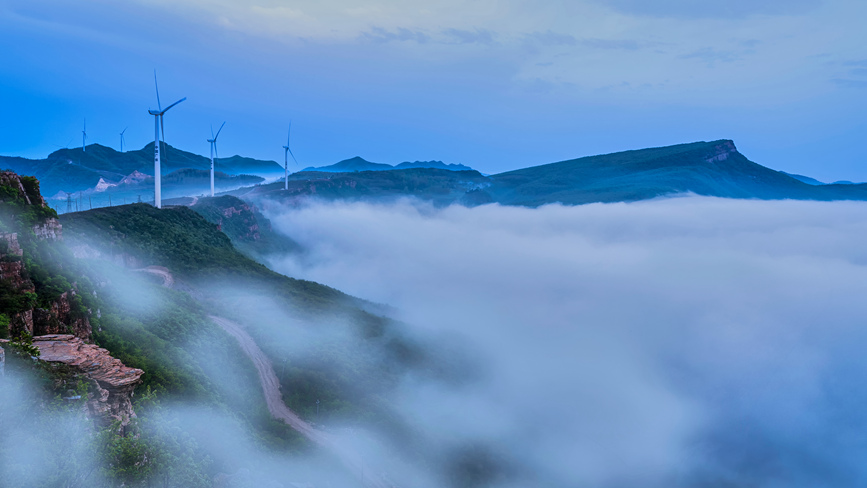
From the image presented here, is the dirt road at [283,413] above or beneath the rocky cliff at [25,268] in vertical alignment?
beneath

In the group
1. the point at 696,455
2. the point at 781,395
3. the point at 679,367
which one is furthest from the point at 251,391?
the point at 781,395

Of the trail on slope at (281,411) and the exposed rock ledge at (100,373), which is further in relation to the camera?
the trail on slope at (281,411)

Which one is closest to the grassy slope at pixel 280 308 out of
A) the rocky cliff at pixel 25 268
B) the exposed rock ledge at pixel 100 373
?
the rocky cliff at pixel 25 268

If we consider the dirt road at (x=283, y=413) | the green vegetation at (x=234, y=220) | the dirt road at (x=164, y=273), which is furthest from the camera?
the green vegetation at (x=234, y=220)

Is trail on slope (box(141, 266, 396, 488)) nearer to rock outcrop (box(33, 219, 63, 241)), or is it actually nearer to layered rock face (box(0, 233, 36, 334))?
rock outcrop (box(33, 219, 63, 241))

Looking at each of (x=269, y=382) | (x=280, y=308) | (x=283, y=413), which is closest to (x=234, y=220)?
(x=280, y=308)

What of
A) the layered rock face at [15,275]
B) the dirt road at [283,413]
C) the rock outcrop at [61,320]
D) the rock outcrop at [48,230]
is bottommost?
the dirt road at [283,413]

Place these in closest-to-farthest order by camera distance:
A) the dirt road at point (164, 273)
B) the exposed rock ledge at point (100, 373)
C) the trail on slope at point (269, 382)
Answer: the exposed rock ledge at point (100, 373)
the trail on slope at point (269, 382)
the dirt road at point (164, 273)

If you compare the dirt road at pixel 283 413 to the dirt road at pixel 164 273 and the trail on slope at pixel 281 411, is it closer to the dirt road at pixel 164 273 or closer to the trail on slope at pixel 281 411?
the trail on slope at pixel 281 411

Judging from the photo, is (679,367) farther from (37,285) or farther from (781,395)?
(37,285)

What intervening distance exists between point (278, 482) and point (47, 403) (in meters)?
32.0

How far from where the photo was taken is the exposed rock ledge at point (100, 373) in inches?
1243

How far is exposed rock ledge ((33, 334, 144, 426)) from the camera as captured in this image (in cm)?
3156

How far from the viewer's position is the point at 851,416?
177875mm
